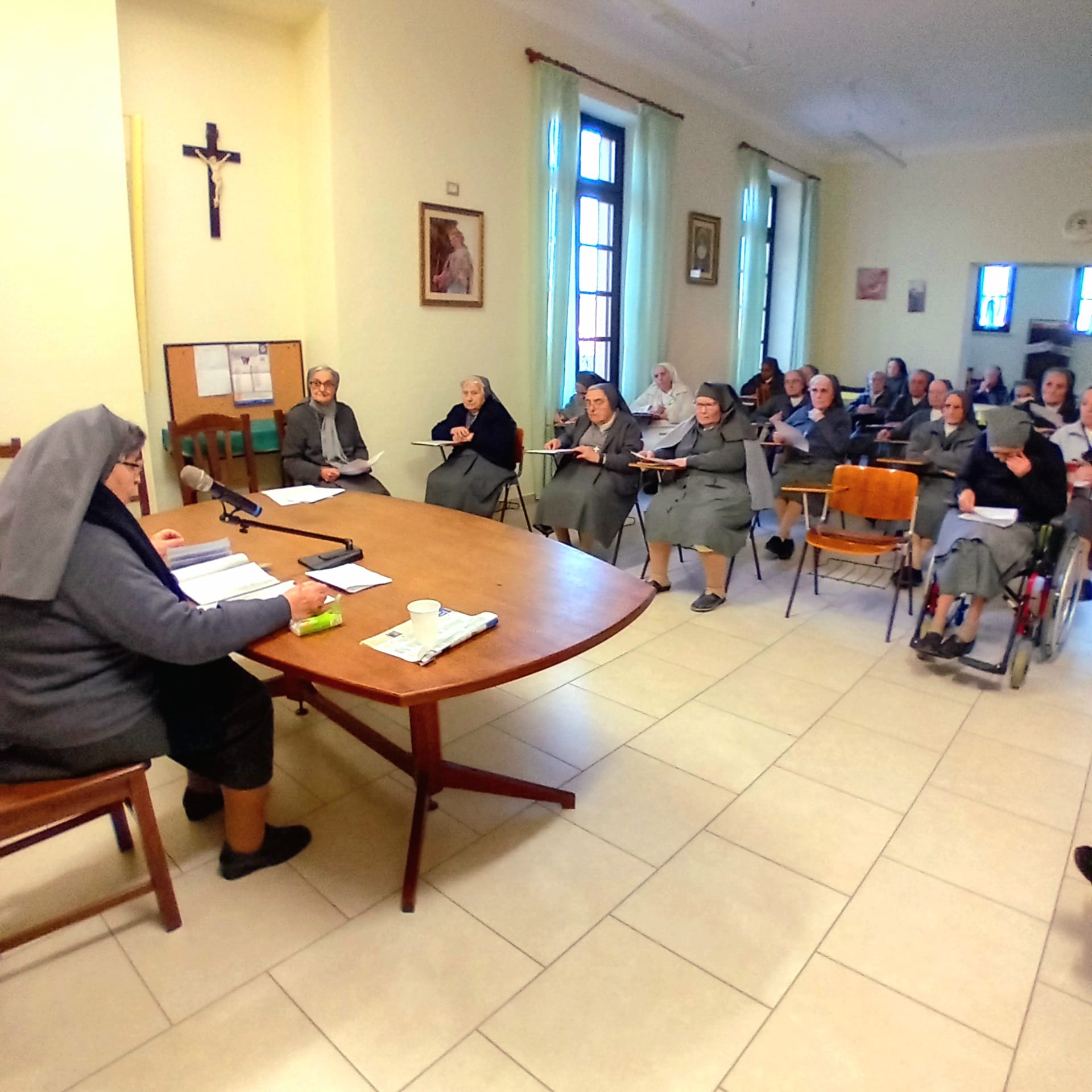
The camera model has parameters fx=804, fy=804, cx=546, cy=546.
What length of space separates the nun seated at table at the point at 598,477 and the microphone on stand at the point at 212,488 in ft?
7.29

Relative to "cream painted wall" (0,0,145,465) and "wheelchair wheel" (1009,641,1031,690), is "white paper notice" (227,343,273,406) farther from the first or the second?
"wheelchair wheel" (1009,641,1031,690)

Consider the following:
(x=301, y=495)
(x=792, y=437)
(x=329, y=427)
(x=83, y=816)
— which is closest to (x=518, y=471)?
(x=329, y=427)

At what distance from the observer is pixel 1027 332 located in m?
9.03

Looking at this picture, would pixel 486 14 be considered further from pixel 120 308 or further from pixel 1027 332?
pixel 1027 332

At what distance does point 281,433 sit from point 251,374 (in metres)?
0.37

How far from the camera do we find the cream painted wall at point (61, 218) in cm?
312

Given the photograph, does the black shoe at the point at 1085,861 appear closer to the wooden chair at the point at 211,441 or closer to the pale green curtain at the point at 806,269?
the wooden chair at the point at 211,441

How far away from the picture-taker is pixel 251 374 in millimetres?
4309

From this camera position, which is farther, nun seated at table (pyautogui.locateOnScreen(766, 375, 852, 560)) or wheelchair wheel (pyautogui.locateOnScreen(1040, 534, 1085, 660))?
nun seated at table (pyautogui.locateOnScreen(766, 375, 852, 560))

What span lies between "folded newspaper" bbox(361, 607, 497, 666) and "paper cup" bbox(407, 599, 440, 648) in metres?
0.01

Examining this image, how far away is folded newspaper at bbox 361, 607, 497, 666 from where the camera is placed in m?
1.63

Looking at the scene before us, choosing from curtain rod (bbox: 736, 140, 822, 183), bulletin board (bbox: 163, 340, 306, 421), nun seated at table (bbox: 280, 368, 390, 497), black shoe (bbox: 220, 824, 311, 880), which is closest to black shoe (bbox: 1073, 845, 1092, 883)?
black shoe (bbox: 220, 824, 311, 880)

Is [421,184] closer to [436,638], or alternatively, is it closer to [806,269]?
[436,638]

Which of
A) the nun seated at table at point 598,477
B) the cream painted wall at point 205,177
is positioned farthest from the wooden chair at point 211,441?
the nun seated at table at point 598,477
